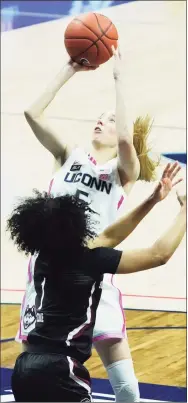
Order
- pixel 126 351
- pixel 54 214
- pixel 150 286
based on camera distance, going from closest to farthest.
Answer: pixel 54 214 < pixel 126 351 < pixel 150 286

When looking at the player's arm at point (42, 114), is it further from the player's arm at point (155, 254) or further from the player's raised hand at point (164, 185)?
the player's arm at point (155, 254)

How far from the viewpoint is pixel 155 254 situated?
2369 millimetres

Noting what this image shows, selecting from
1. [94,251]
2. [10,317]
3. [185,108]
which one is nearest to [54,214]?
[94,251]

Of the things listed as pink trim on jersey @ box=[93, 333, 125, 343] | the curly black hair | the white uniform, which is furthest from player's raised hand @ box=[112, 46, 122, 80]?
pink trim on jersey @ box=[93, 333, 125, 343]

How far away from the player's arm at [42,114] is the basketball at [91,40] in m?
0.06

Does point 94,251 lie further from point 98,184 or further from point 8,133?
point 8,133

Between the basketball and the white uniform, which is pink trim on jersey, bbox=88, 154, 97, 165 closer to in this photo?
the white uniform

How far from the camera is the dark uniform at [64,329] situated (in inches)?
89.9

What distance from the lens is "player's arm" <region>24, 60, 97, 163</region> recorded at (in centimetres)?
308

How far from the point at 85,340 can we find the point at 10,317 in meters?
2.01

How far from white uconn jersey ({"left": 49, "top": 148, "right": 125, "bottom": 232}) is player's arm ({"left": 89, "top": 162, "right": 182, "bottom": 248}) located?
40 centimetres

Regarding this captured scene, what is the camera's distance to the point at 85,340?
239 cm

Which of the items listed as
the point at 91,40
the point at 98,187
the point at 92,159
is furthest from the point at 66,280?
the point at 91,40

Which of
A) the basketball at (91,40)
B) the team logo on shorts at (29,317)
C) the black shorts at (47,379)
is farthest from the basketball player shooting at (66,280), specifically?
the basketball at (91,40)
